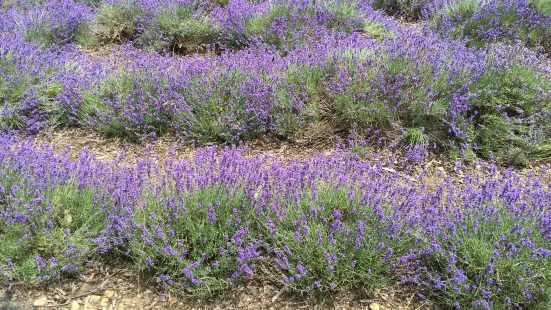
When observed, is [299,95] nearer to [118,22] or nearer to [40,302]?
[40,302]

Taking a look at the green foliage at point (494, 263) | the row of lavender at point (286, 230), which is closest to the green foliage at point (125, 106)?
the row of lavender at point (286, 230)

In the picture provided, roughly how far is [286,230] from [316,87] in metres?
1.85

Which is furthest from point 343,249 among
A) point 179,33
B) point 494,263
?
point 179,33

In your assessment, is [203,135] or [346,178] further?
[203,135]

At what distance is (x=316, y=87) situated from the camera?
4.11m

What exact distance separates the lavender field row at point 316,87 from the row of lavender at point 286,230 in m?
0.83

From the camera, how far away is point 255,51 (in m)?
5.10

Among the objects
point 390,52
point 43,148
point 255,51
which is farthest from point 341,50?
point 43,148

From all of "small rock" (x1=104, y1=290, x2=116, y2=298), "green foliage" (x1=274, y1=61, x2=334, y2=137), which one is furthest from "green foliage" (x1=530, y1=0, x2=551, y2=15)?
"small rock" (x1=104, y1=290, x2=116, y2=298)

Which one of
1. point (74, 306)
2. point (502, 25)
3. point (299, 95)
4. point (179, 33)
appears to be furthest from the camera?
point (179, 33)

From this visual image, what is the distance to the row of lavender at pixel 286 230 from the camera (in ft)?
7.70

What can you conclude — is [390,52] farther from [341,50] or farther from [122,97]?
[122,97]

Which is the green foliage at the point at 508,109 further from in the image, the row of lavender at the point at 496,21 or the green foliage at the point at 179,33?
the green foliage at the point at 179,33

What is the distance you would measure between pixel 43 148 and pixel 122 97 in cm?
91
